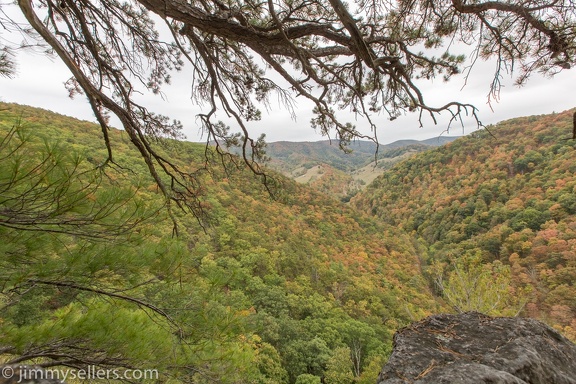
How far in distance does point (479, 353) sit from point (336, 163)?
155 metres

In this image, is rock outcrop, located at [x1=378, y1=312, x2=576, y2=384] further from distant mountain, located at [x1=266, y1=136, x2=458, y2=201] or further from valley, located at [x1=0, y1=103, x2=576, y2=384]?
distant mountain, located at [x1=266, y1=136, x2=458, y2=201]

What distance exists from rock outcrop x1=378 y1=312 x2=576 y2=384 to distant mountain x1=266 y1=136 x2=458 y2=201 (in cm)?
106

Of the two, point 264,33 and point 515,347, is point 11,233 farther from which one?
point 515,347

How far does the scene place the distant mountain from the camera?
3957 millimetres

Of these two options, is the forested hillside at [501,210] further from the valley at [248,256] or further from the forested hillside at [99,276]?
the forested hillside at [99,276]

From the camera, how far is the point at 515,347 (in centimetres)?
127

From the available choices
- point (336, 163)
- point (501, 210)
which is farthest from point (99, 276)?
point (336, 163)

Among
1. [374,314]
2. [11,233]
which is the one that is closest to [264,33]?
[11,233]

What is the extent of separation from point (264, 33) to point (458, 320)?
6.92ft

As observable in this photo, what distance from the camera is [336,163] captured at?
503ft

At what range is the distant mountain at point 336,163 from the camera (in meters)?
3.96

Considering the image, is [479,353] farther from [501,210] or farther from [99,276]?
[501,210]

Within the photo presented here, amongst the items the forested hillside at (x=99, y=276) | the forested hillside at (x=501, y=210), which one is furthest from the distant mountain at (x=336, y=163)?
the forested hillside at (x=501, y=210)

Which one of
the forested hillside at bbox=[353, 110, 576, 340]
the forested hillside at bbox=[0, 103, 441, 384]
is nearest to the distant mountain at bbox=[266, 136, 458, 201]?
the forested hillside at bbox=[0, 103, 441, 384]
